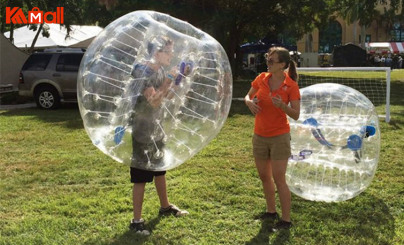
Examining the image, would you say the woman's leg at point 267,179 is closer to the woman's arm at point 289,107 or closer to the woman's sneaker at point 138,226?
the woman's arm at point 289,107

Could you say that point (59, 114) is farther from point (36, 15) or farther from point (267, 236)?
point (36, 15)

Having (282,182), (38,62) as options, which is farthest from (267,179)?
(38,62)

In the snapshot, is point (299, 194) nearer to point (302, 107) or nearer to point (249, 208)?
point (249, 208)

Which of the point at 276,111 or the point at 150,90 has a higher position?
the point at 150,90

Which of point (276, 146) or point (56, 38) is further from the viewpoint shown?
point (56, 38)

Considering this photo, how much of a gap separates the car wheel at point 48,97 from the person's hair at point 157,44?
9.68m

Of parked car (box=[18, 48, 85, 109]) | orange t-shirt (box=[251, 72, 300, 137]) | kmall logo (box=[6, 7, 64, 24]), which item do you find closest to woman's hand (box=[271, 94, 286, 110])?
orange t-shirt (box=[251, 72, 300, 137])

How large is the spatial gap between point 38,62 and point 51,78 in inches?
28.5

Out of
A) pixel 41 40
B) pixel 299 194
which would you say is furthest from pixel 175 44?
pixel 41 40

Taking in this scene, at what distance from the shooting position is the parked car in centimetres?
1209

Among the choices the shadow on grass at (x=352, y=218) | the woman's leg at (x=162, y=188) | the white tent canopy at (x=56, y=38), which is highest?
the white tent canopy at (x=56, y=38)

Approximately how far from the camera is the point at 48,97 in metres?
12.2

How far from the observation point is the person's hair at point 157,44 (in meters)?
3.25

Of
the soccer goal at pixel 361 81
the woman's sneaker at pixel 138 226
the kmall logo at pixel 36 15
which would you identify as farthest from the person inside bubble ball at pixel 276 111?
the kmall logo at pixel 36 15
